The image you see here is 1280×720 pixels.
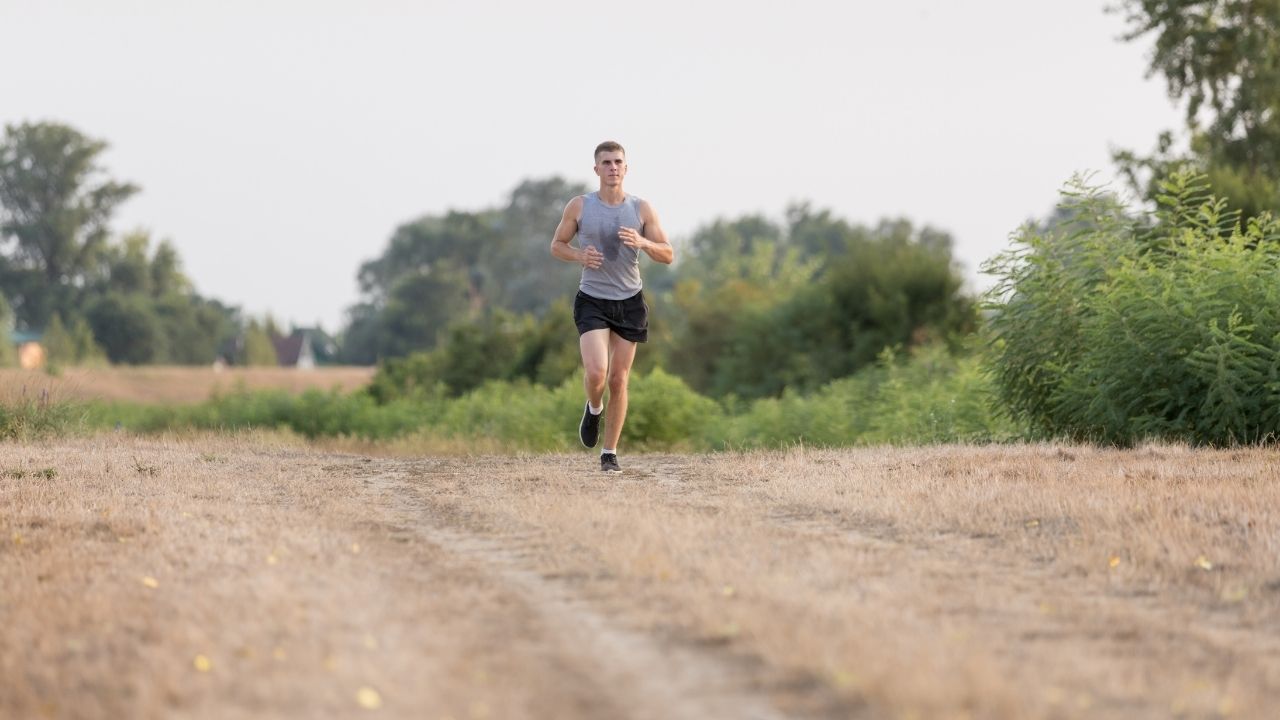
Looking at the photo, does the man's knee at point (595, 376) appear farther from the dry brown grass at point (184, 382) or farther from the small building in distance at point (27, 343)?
the small building in distance at point (27, 343)

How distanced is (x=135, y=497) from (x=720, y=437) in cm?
1863

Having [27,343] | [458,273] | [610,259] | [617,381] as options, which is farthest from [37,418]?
[458,273]

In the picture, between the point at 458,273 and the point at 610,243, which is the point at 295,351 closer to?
the point at 458,273

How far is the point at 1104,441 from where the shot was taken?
14.7 meters

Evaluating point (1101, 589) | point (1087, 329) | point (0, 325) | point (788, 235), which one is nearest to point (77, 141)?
point (0, 325)

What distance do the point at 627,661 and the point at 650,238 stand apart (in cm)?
644

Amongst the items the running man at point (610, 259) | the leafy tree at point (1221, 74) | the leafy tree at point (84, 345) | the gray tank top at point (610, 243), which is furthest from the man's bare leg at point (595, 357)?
the leafy tree at point (84, 345)

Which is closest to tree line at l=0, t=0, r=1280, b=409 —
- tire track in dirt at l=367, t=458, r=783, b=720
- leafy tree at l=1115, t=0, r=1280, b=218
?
leafy tree at l=1115, t=0, r=1280, b=218

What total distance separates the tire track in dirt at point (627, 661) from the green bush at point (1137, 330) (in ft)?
28.0

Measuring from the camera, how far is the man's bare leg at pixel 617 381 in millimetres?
11477

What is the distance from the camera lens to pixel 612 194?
11.2m

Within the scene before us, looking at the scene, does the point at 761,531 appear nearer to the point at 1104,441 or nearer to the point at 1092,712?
the point at 1092,712

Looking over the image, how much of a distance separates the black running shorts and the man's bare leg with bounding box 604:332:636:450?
3.1 inches

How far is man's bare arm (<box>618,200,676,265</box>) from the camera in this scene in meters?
11.0
